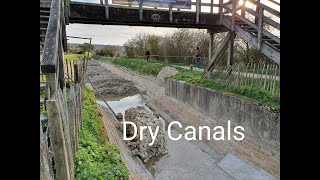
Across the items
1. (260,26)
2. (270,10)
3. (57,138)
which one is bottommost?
(57,138)

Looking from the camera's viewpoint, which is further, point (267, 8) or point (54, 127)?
point (267, 8)

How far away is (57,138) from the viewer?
2559mm

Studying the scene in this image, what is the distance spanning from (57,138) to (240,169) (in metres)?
7.04

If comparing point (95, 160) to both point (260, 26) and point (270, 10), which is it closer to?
point (270, 10)

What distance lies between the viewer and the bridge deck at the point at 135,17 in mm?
10391

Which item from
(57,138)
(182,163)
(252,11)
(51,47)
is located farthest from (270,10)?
(57,138)

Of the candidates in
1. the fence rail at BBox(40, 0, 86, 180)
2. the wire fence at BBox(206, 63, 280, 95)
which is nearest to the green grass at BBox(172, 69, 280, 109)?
the wire fence at BBox(206, 63, 280, 95)

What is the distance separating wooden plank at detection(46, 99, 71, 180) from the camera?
7.90 ft

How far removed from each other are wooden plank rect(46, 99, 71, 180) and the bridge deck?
8590mm

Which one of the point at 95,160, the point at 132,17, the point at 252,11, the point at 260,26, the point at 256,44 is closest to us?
the point at 95,160

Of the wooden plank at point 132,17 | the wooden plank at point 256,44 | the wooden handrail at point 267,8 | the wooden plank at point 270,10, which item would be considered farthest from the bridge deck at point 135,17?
the wooden plank at point 270,10

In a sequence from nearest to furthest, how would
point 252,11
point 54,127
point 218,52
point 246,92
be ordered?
point 54,127 < point 246,92 < point 252,11 < point 218,52
